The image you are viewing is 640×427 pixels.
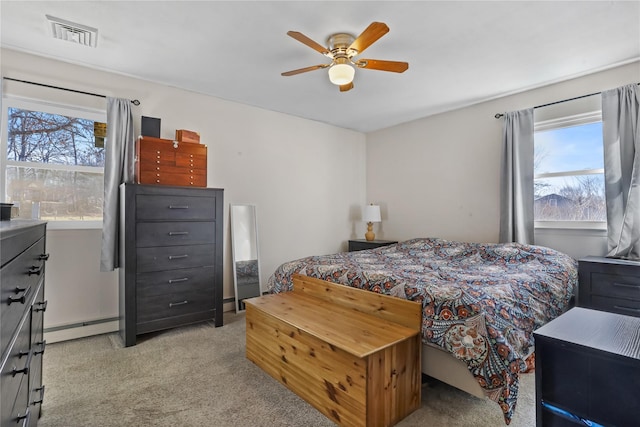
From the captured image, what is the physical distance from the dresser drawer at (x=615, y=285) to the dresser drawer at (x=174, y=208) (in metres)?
3.43

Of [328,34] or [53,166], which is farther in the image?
[53,166]

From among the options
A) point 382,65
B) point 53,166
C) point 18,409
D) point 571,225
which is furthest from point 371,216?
point 18,409

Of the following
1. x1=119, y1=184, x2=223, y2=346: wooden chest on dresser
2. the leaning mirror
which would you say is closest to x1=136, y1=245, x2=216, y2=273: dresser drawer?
x1=119, y1=184, x2=223, y2=346: wooden chest on dresser

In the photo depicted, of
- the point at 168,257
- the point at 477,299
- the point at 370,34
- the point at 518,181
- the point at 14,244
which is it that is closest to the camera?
the point at 14,244

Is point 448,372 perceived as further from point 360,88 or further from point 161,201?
point 360,88

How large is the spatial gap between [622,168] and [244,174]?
3.82 metres

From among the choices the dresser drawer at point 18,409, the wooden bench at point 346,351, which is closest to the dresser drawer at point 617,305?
the wooden bench at point 346,351

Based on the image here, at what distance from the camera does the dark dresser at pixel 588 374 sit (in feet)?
3.03

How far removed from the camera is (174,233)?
3.00 meters

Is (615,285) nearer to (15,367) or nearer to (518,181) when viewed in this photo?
(518,181)

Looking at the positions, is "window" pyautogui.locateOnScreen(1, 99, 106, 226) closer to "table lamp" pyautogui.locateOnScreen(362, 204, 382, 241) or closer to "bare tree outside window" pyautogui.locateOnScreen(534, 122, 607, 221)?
"table lamp" pyautogui.locateOnScreen(362, 204, 382, 241)

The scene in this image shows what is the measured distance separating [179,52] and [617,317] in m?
3.30

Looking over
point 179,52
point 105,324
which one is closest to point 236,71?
point 179,52

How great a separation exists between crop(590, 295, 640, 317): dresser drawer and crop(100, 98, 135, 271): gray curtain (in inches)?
166
